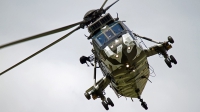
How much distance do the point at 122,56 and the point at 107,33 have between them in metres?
2.74

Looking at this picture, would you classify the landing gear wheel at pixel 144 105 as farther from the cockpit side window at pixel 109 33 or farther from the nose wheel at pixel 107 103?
the cockpit side window at pixel 109 33

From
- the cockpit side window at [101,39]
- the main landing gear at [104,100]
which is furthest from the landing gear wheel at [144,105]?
the cockpit side window at [101,39]

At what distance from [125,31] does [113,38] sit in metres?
1.17

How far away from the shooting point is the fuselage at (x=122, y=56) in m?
18.1

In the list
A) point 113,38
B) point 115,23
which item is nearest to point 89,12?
point 115,23

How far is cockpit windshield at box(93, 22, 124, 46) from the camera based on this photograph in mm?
19594

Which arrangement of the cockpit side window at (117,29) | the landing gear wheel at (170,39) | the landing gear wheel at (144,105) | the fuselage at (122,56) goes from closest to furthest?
the fuselage at (122,56)
the cockpit side window at (117,29)
the landing gear wheel at (170,39)
the landing gear wheel at (144,105)

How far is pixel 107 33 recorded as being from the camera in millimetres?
19844

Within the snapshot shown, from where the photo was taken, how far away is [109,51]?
18.5 meters

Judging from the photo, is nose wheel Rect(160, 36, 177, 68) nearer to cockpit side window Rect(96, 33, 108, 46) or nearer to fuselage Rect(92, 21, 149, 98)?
fuselage Rect(92, 21, 149, 98)

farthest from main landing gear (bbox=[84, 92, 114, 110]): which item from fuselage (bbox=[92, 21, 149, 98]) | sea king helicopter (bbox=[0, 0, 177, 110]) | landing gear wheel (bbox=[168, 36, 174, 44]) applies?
landing gear wheel (bbox=[168, 36, 174, 44])

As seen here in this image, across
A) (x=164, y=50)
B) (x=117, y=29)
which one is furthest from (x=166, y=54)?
(x=117, y=29)

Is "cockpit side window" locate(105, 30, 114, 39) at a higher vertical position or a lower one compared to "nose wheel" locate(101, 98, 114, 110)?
higher

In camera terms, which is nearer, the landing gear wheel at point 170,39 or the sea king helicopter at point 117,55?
the sea king helicopter at point 117,55
